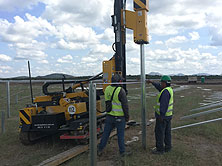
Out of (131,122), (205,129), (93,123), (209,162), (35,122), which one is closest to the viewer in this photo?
(93,123)

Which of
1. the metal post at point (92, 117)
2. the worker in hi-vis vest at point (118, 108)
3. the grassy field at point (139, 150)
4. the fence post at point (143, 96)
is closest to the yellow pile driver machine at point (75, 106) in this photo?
the grassy field at point (139, 150)

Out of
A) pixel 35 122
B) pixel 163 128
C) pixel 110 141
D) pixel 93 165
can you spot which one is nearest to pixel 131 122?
pixel 110 141

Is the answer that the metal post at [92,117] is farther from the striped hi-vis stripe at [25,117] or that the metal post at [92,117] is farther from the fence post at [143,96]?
the striped hi-vis stripe at [25,117]

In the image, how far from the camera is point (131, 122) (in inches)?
335

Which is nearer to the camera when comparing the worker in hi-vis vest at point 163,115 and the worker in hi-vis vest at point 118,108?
the worker in hi-vis vest at point 118,108

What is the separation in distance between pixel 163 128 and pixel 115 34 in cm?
332

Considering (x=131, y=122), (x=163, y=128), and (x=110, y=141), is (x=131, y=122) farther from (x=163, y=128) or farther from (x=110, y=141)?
(x=163, y=128)

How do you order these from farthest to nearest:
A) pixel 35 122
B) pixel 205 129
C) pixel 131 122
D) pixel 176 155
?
pixel 131 122
pixel 205 129
pixel 35 122
pixel 176 155

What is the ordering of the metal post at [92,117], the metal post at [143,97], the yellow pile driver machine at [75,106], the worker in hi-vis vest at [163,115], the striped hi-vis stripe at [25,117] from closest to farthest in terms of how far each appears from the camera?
the metal post at [92,117] < the worker in hi-vis vest at [163,115] < the metal post at [143,97] < the yellow pile driver machine at [75,106] < the striped hi-vis stripe at [25,117]

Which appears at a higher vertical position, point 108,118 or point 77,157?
point 108,118

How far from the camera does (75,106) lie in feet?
20.0

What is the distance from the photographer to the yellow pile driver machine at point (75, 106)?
19.5 ft

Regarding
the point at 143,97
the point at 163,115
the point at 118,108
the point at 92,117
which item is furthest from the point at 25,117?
the point at 163,115

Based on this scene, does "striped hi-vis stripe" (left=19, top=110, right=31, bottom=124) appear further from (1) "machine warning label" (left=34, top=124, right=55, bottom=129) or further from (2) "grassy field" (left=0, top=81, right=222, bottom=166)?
(2) "grassy field" (left=0, top=81, right=222, bottom=166)
